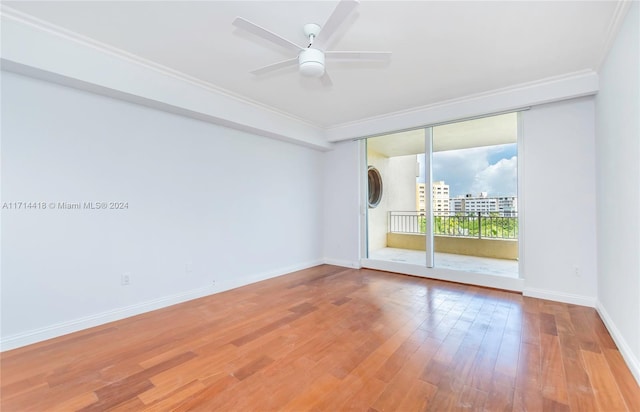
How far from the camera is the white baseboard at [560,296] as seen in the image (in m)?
3.17

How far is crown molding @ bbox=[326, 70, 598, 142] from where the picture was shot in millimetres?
3150

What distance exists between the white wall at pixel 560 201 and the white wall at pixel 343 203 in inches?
101

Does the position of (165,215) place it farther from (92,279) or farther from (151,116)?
(151,116)

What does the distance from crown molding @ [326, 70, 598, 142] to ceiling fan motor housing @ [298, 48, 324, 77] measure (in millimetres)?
2541

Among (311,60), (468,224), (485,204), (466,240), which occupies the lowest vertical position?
(466,240)

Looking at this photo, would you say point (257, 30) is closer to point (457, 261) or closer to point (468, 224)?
point (468, 224)

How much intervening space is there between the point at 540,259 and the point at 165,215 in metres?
4.69

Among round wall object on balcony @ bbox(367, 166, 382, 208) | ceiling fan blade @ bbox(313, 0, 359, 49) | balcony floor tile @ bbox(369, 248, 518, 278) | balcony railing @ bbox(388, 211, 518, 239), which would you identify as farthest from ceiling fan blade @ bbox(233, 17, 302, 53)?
balcony floor tile @ bbox(369, 248, 518, 278)

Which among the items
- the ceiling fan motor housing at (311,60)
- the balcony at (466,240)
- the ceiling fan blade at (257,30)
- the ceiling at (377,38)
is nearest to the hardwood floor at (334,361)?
the balcony at (466,240)

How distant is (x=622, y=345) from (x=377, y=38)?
10.5 ft

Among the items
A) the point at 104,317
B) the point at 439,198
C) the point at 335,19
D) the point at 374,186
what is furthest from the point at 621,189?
the point at 104,317

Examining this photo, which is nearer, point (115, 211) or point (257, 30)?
point (257, 30)

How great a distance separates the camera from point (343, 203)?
547 cm

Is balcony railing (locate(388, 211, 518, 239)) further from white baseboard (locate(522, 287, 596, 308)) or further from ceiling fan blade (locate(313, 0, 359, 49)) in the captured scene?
ceiling fan blade (locate(313, 0, 359, 49))
